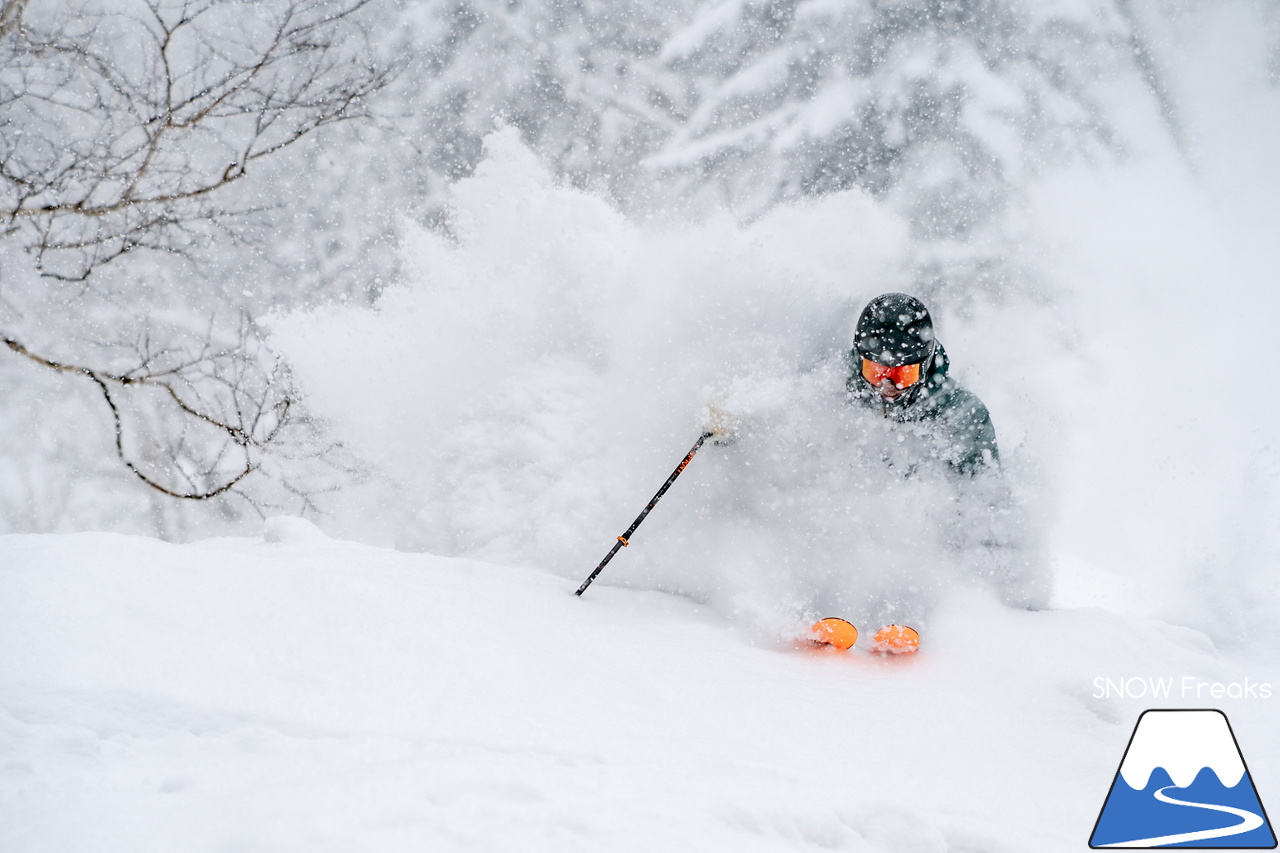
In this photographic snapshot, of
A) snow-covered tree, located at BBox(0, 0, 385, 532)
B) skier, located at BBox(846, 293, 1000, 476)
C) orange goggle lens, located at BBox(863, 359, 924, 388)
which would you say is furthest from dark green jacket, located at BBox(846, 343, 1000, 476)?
snow-covered tree, located at BBox(0, 0, 385, 532)

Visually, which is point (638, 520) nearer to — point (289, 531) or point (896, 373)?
point (896, 373)

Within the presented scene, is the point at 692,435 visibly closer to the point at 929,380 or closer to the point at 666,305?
the point at 666,305

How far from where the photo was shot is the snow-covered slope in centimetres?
153

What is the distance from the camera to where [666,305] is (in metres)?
4.29

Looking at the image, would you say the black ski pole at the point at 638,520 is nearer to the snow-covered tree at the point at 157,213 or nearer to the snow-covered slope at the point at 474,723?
the snow-covered slope at the point at 474,723

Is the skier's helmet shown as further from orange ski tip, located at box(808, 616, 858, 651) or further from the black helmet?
orange ski tip, located at box(808, 616, 858, 651)

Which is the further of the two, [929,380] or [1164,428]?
[1164,428]

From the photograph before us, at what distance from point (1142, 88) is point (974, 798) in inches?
365

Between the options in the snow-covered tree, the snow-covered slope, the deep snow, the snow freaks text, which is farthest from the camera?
the snow-covered tree

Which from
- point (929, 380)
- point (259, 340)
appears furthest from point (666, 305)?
point (259, 340)

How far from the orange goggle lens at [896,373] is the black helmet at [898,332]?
0.03 metres

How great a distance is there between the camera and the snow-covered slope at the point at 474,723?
1.53m

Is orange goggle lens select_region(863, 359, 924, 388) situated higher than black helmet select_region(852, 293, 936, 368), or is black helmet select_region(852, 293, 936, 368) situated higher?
black helmet select_region(852, 293, 936, 368)

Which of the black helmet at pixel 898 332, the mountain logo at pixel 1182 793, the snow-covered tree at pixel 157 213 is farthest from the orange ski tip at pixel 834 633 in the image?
the snow-covered tree at pixel 157 213
